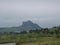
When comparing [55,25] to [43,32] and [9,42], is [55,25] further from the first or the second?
[9,42]

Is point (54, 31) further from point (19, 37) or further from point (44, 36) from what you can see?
point (19, 37)

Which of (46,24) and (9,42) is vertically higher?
(46,24)

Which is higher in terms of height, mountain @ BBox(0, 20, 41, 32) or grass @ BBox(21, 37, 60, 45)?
mountain @ BBox(0, 20, 41, 32)

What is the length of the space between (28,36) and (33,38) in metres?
0.14

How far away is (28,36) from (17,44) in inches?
13.8

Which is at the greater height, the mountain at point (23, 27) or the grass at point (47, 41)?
the mountain at point (23, 27)

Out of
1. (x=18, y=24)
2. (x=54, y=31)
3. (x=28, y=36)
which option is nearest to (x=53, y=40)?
(x=54, y=31)

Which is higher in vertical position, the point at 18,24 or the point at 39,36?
the point at 18,24

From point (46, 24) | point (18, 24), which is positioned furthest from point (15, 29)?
point (46, 24)

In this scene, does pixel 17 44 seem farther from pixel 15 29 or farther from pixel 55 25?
pixel 55 25

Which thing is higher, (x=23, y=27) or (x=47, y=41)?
(x=23, y=27)

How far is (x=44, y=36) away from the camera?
483 cm

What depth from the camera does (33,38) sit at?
473 centimetres

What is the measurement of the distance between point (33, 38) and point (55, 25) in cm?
69
